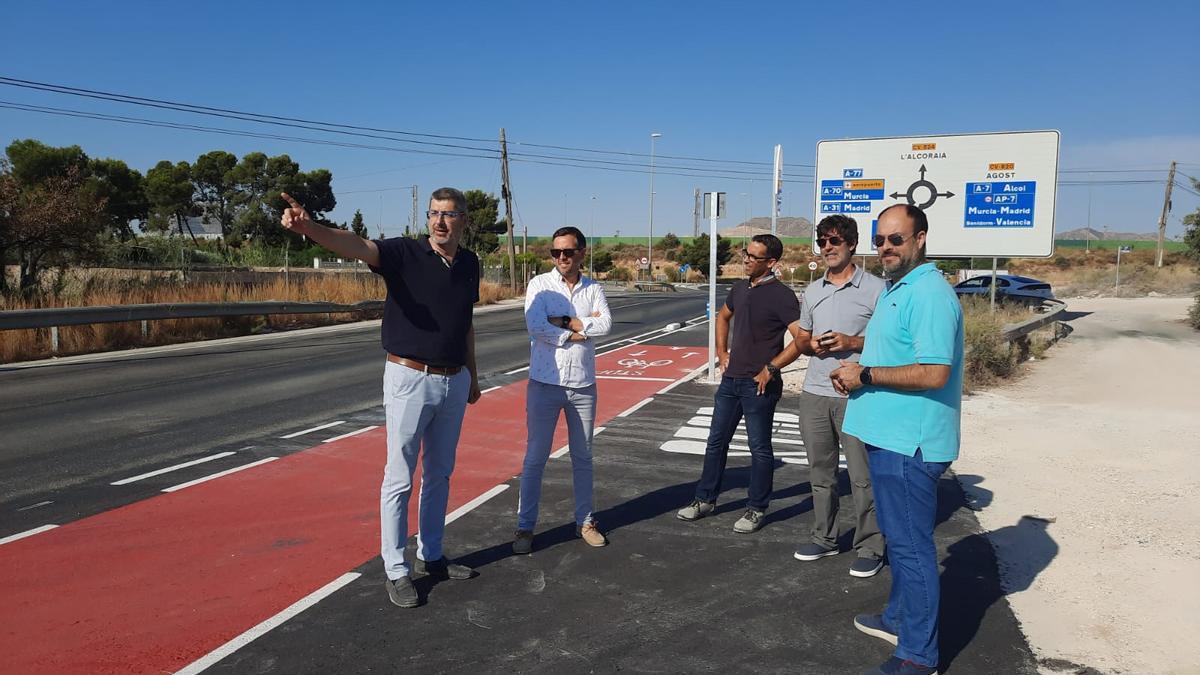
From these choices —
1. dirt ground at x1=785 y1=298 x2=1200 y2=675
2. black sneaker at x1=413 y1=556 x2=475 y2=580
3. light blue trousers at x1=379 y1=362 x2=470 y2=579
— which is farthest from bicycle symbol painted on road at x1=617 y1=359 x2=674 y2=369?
light blue trousers at x1=379 y1=362 x2=470 y2=579

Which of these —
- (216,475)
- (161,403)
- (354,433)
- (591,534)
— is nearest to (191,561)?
(216,475)

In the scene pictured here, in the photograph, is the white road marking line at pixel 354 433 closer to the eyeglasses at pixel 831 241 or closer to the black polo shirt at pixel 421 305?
the black polo shirt at pixel 421 305

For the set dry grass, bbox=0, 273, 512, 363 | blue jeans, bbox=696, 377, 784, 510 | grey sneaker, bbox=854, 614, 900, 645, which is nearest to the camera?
grey sneaker, bbox=854, 614, 900, 645

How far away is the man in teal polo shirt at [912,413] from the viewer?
10.9 feet

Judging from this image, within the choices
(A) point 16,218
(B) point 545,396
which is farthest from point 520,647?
(A) point 16,218

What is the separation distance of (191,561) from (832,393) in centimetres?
394

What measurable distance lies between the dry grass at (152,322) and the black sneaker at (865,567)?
14.5 meters

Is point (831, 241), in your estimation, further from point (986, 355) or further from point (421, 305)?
point (986, 355)

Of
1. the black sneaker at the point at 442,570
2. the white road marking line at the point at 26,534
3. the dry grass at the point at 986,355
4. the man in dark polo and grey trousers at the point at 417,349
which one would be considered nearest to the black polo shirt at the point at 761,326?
the man in dark polo and grey trousers at the point at 417,349

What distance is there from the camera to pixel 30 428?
8.30 meters

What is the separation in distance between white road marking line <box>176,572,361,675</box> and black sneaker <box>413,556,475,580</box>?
36 centimetres

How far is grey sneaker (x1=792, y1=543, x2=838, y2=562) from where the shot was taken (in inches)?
191

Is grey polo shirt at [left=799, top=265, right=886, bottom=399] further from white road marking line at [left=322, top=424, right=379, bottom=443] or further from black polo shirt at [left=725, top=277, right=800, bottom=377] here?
white road marking line at [left=322, top=424, right=379, bottom=443]

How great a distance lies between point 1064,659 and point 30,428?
30.5 feet
